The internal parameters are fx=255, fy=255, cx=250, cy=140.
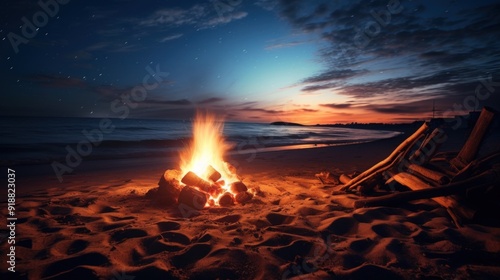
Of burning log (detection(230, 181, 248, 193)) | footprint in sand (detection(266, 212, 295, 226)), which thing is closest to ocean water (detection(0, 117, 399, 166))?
burning log (detection(230, 181, 248, 193))

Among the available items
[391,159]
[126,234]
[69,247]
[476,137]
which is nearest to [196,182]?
[126,234]

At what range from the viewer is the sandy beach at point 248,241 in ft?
10.5

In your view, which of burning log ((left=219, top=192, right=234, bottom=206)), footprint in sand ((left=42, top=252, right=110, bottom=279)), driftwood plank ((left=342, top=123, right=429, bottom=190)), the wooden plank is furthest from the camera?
burning log ((left=219, top=192, right=234, bottom=206))

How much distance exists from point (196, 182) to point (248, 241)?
2.66 m

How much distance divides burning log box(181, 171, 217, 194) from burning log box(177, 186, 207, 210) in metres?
0.33

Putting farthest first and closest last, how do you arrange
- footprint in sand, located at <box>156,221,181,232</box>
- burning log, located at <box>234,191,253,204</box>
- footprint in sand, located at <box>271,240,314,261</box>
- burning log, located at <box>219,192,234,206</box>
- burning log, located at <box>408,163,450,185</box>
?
burning log, located at <box>234,191,253,204</box> → burning log, located at <box>219,192,234,206</box> → burning log, located at <box>408,163,450,185</box> → footprint in sand, located at <box>156,221,181,232</box> → footprint in sand, located at <box>271,240,314,261</box>

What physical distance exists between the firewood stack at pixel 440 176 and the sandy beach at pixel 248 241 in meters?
0.29

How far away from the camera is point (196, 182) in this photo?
629 cm

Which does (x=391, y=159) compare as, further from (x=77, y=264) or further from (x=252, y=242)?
(x=77, y=264)

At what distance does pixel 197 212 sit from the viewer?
5.57 meters

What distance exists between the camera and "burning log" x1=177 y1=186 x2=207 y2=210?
230 inches

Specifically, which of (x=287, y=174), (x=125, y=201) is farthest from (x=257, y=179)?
(x=125, y=201)

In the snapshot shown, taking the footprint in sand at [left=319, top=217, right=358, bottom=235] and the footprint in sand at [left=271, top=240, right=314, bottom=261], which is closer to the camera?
the footprint in sand at [left=271, top=240, right=314, bottom=261]

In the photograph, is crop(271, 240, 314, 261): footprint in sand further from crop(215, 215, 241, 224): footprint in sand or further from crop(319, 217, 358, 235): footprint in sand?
crop(215, 215, 241, 224): footprint in sand
